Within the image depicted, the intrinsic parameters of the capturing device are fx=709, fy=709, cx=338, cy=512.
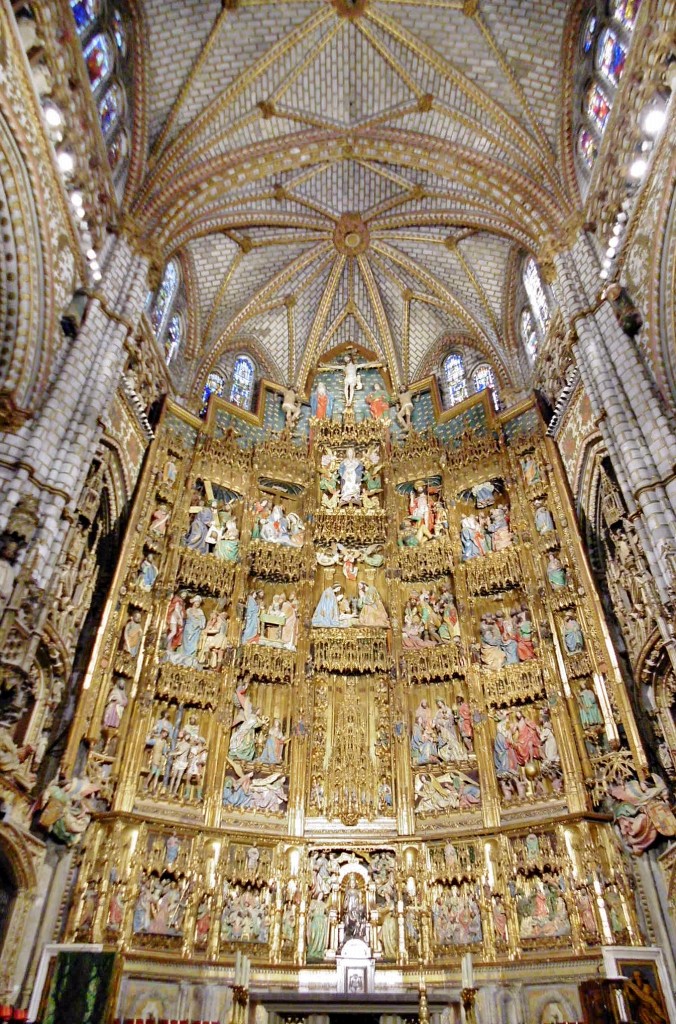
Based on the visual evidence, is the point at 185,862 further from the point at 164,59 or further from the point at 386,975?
the point at 164,59

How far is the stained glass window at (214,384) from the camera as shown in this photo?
72.2ft

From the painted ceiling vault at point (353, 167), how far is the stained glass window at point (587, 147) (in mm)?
702

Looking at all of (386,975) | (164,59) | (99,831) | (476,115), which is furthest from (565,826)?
(164,59)

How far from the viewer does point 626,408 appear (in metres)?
13.2

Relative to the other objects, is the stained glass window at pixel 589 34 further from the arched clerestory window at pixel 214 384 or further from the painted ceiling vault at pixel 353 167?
the arched clerestory window at pixel 214 384

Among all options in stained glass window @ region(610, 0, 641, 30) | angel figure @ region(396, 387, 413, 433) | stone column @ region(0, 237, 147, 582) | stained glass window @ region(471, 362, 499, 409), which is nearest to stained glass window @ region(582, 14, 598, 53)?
stained glass window @ region(610, 0, 641, 30)

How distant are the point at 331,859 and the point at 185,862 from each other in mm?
3093

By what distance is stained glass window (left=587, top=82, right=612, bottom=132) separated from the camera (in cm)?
1585

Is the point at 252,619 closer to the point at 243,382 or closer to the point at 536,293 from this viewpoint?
the point at 243,382

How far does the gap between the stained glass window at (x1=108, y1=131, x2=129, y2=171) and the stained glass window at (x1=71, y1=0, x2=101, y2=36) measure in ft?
8.20

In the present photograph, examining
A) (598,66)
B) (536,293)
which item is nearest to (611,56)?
(598,66)

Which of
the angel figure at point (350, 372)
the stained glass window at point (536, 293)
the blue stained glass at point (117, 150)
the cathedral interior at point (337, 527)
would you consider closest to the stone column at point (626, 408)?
the cathedral interior at point (337, 527)

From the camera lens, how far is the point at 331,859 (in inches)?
588

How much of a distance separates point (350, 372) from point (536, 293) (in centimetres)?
649
